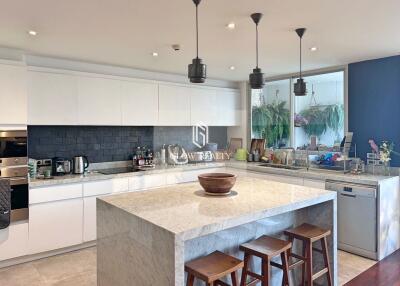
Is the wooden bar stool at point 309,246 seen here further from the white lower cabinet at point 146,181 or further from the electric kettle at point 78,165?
the electric kettle at point 78,165

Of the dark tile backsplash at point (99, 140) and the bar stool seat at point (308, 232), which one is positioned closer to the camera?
the bar stool seat at point (308, 232)

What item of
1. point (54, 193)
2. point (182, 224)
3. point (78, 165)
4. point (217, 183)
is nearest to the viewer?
point (182, 224)

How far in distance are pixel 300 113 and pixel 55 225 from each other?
391 centimetres

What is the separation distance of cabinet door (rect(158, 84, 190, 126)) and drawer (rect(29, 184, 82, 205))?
62.9 inches

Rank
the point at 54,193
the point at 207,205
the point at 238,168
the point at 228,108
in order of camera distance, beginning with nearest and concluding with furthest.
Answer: the point at 207,205, the point at 54,193, the point at 238,168, the point at 228,108

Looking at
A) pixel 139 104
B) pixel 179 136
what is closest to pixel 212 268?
pixel 139 104

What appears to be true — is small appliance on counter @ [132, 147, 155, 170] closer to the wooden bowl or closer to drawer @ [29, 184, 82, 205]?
drawer @ [29, 184, 82, 205]

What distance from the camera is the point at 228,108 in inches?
224

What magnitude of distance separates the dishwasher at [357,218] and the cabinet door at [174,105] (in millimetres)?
2428

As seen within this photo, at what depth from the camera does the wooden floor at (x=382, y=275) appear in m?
2.99

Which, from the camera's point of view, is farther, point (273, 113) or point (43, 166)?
point (273, 113)

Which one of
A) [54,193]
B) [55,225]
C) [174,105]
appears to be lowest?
[55,225]

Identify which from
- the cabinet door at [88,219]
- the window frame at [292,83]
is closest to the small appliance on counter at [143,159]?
the cabinet door at [88,219]

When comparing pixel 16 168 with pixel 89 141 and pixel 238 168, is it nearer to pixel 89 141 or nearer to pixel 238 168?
pixel 89 141
